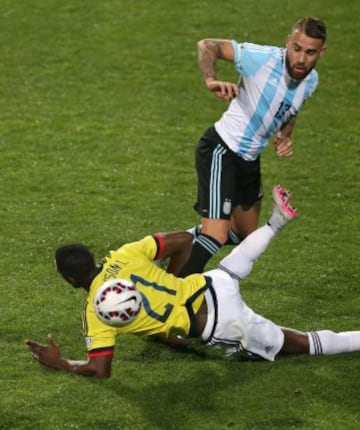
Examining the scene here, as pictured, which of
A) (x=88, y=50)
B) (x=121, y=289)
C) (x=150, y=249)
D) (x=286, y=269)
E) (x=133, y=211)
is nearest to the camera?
(x=121, y=289)

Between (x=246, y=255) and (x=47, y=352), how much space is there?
67.4 inches

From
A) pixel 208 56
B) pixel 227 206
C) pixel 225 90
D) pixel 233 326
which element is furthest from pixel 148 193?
pixel 233 326

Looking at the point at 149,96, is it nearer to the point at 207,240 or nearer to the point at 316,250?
the point at 316,250

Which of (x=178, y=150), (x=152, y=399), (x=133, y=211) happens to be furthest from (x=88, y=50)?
(x=152, y=399)

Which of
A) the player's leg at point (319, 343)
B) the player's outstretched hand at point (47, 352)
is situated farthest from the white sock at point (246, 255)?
the player's outstretched hand at point (47, 352)

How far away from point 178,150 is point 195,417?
257 inches

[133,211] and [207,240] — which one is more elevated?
[207,240]

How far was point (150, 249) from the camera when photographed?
27.8 feet

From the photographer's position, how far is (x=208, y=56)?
927 cm

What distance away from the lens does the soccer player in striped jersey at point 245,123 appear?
9.34 metres

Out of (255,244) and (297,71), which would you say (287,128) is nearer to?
(297,71)

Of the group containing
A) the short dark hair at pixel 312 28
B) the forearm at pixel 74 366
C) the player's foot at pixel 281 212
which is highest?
the short dark hair at pixel 312 28

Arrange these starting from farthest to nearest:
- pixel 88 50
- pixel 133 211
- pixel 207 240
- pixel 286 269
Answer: pixel 88 50
pixel 133 211
pixel 286 269
pixel 207 240

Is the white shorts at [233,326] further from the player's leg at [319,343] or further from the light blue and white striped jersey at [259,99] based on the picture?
the light blue and white striped jersey at [259,99]
